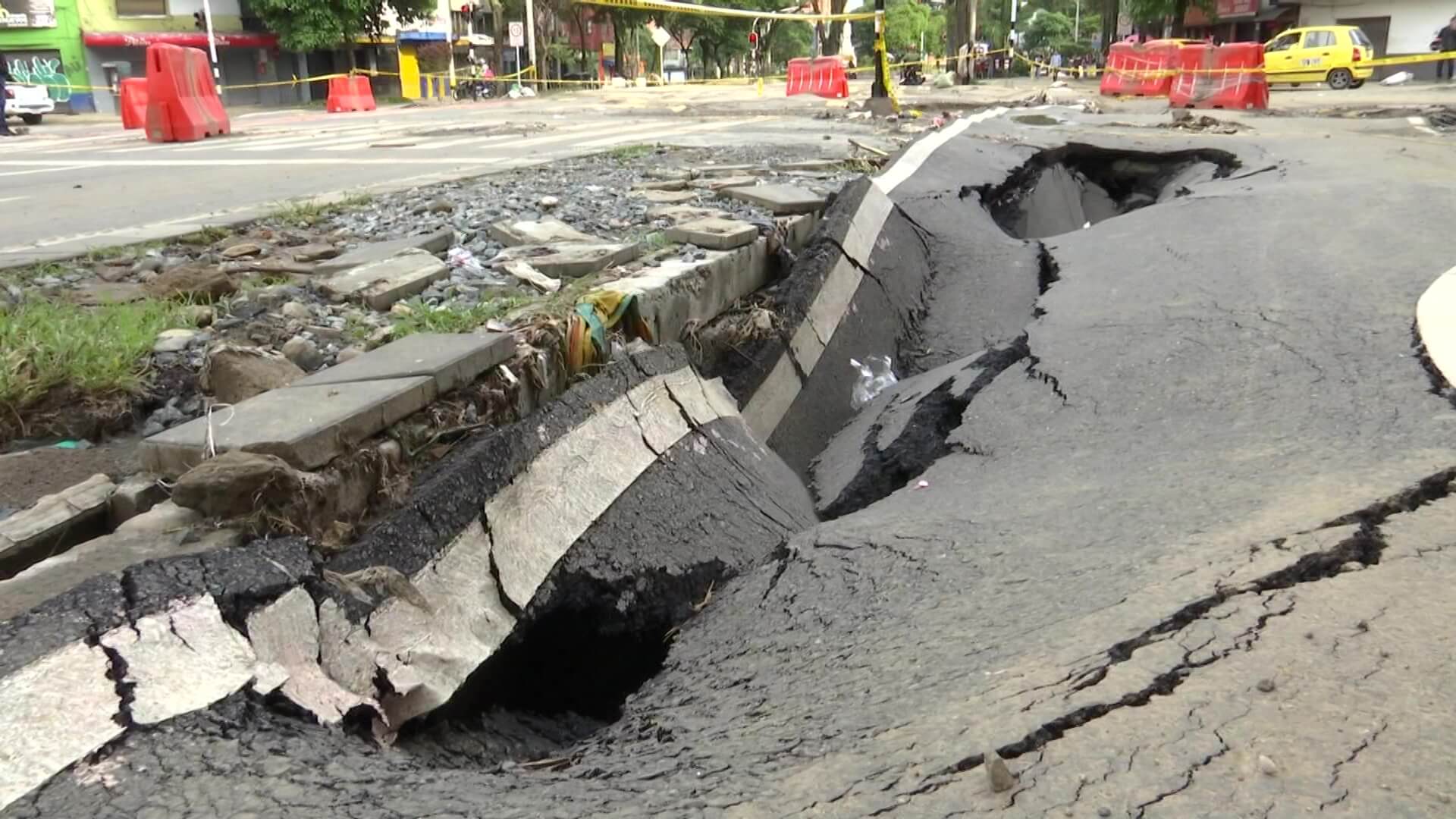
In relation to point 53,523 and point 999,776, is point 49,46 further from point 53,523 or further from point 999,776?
point 999,776

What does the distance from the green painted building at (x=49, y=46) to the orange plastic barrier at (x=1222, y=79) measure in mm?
31887

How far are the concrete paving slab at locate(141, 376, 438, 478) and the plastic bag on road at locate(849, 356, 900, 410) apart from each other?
2.61m

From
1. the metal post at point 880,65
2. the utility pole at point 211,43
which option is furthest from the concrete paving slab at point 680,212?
the utility pole at point 211,43

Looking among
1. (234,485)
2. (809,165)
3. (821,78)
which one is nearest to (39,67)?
(821,78)

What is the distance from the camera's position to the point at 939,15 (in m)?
81.7

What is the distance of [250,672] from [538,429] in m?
1.19

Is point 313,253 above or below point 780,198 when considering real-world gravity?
below

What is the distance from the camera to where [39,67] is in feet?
106

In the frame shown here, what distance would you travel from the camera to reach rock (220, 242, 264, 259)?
15.5ft

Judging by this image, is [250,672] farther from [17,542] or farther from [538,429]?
[538,429]

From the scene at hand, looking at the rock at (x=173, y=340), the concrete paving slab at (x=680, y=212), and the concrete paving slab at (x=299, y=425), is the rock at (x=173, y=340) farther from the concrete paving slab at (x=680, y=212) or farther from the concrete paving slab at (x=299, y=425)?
the concrete paving slab at (x=680, y=212)

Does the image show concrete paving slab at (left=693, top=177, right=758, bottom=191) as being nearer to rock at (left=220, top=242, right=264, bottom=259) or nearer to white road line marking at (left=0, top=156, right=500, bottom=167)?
white road line marking at (left=0, top=156, right=500, bottom=167)

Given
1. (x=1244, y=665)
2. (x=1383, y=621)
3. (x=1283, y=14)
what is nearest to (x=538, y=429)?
(x=1244, y=665)

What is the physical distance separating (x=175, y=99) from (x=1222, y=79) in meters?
17.0
